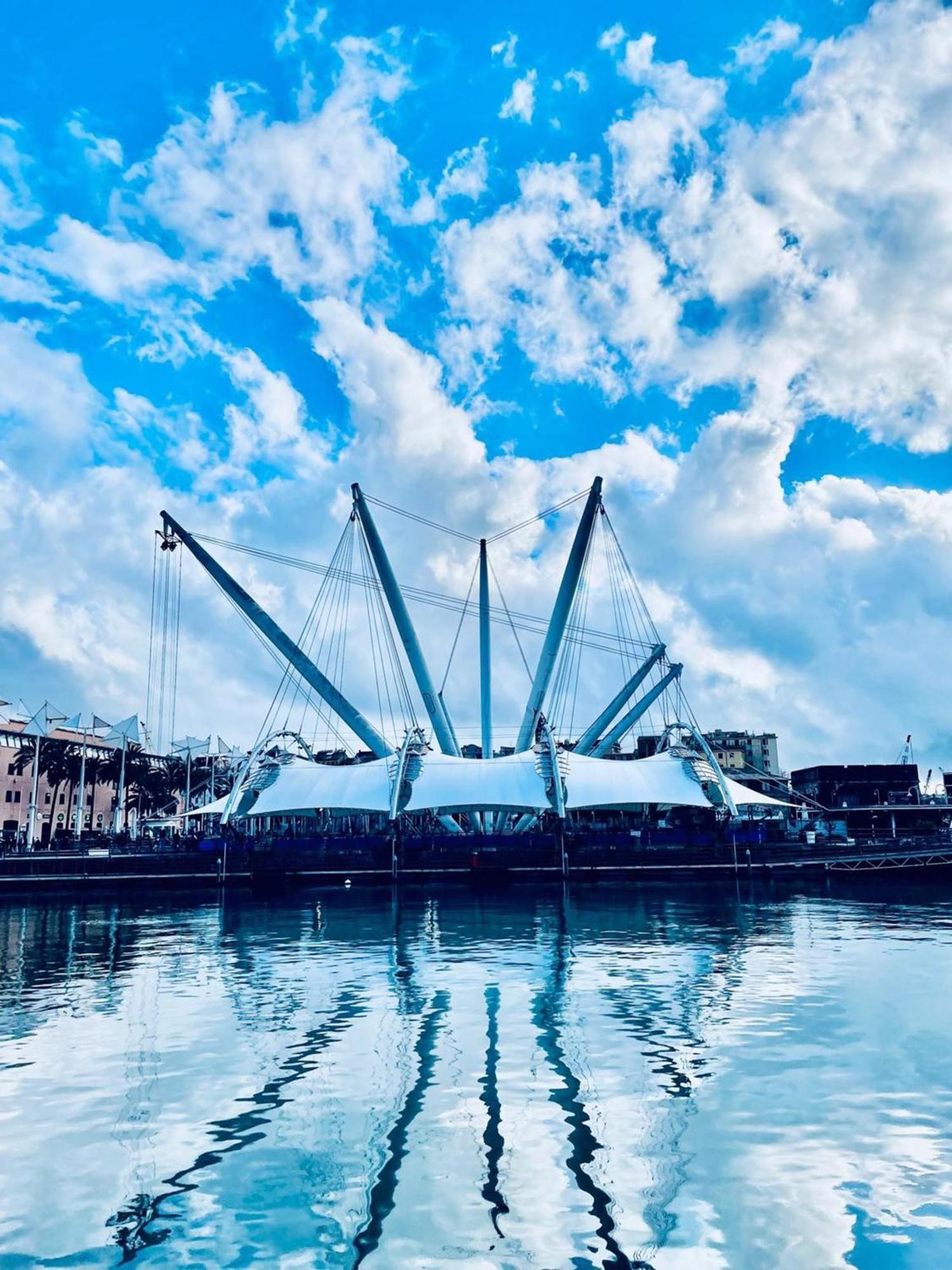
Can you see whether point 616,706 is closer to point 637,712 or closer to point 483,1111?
point 637,712

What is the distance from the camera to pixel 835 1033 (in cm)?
1836

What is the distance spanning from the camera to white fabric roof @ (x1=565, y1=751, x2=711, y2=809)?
69625mm

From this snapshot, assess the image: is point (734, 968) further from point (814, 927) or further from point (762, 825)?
point (762, 825)

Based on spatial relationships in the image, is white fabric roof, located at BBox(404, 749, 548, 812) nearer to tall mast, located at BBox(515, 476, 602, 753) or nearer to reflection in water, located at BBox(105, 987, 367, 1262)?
tall mast, located at BBox(515, 476, 602, 753)

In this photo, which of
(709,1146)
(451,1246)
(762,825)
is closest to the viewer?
(451,1246)

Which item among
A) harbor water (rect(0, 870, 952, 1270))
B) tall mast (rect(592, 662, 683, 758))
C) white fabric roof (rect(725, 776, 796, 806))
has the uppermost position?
tall mast (rect(592, 662, 683, 758))

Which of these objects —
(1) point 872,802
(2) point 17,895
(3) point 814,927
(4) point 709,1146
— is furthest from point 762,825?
(4) point 709,1146

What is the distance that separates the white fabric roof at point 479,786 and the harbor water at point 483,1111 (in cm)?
3804

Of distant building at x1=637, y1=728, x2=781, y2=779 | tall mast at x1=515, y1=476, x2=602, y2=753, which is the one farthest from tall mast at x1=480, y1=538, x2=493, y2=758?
distant building at x1=637, y1=728, x2=781, y2=779

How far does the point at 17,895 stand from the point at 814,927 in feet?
177

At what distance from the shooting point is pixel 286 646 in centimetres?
7469

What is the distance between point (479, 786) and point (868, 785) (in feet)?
223

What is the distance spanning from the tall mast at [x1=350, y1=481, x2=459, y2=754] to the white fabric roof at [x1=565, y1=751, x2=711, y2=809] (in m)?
12.9

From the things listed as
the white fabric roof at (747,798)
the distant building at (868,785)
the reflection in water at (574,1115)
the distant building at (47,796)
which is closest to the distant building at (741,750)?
the distant building at (868,785)
